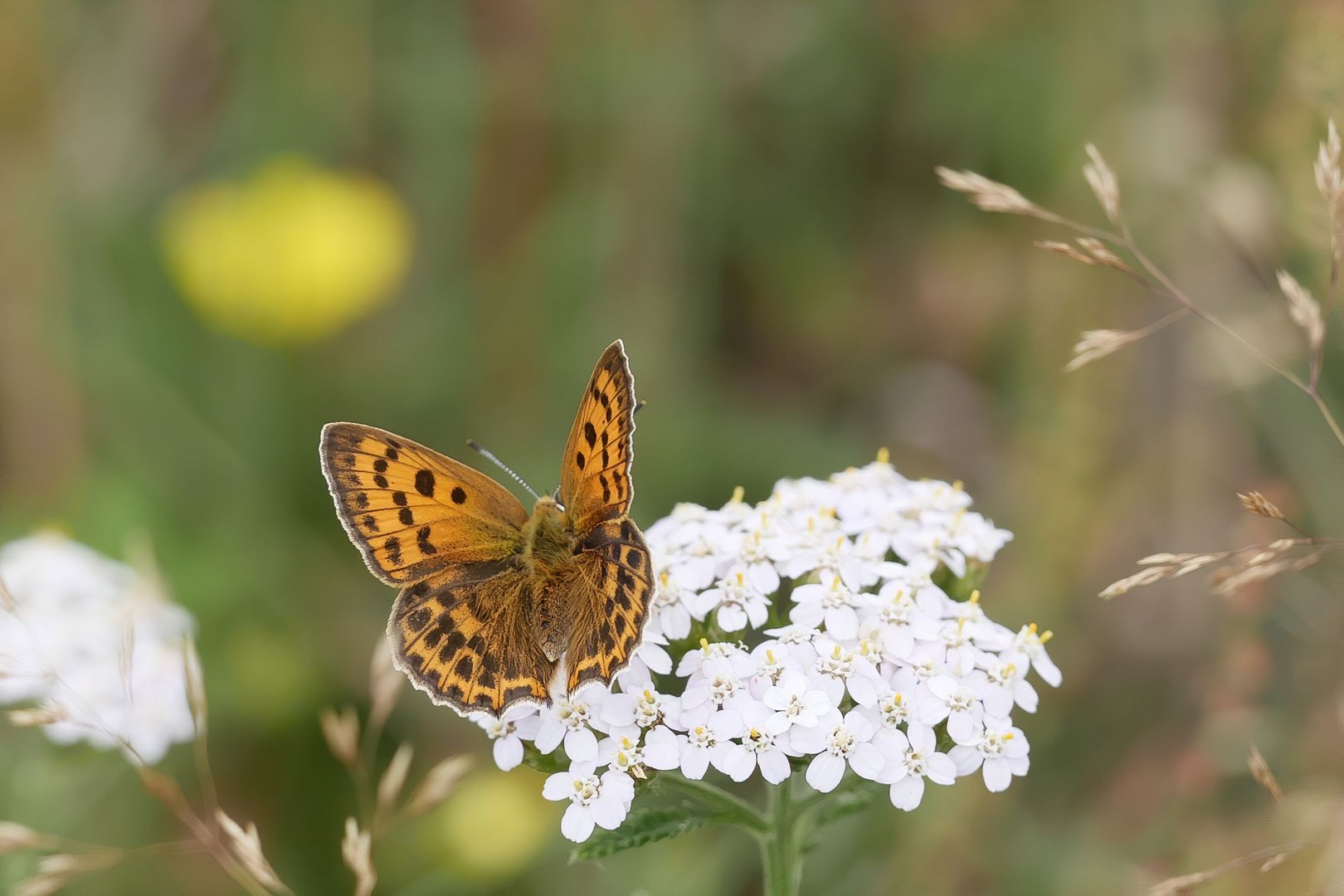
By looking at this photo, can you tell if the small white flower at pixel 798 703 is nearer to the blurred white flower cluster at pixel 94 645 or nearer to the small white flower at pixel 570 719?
the small white flower at pixel 570 719

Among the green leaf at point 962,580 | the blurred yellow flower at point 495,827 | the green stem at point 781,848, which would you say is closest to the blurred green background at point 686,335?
the blurred yellow flower at point 495,827

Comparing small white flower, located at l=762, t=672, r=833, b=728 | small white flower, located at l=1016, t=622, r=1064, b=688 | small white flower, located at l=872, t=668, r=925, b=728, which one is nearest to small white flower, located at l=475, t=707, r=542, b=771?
small white flower, located at l=762, t=672, r=833, b=728

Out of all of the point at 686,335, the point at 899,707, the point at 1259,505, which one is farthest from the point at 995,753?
the point at 686,335

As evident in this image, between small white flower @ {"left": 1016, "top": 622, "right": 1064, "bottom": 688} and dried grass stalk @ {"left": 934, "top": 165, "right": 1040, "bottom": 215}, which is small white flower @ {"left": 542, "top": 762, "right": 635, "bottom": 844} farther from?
dried grass stalk @ {"left": 934, "top": 165, "right": 1040, "bottom": 215}

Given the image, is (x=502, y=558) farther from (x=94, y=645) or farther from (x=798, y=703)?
(x=94, y=645)

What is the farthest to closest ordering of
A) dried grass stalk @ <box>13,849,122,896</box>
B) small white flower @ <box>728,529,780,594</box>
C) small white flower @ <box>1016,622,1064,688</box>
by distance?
small white flower @ <box>728,529,780,594</box> → small white flower @ <box>1016,622,1064,688</box> → dried grass stalk @ <box>13,849,122,896</box>

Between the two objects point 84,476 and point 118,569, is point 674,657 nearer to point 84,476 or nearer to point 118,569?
point 118,569
